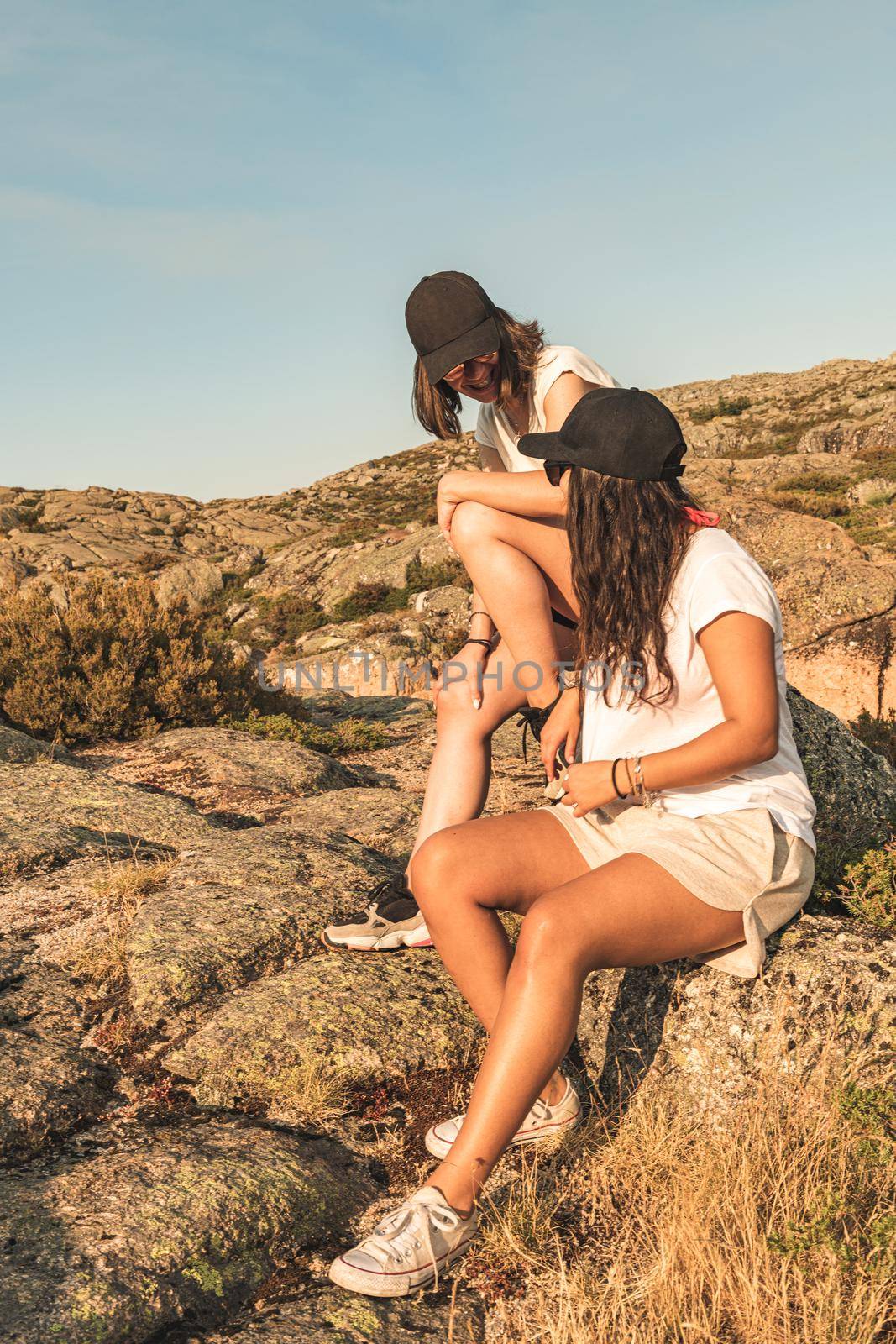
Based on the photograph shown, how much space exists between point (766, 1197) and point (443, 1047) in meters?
1.22

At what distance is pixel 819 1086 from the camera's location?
105 inches

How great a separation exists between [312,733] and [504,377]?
5.31 m

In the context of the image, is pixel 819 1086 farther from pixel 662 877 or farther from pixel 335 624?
pixel 335 624

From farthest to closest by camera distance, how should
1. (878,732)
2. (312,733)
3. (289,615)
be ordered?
(289,615) → (312,733) → (878,732)

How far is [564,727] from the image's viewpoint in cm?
319

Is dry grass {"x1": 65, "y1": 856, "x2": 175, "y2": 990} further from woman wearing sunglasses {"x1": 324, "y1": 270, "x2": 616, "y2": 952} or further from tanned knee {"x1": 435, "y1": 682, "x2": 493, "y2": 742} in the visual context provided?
tanned knee {"x1": 435, "y1": 682, "x2": 493, "y2": 742}

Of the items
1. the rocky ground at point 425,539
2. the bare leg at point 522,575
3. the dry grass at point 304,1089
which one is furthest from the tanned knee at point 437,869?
the rocky ground at point 425,539

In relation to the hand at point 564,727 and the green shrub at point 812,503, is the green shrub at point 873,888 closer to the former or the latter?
the hand at point 564,727

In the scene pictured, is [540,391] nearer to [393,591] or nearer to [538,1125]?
[538,1125]

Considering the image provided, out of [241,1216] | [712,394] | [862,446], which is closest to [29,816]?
[241,1216]

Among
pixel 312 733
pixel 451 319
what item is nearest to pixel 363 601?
pixel 312 733

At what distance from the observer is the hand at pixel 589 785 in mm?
2691

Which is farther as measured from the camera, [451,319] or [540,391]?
[540,391]

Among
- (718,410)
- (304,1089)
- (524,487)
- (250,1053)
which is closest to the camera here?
(304,1089)
